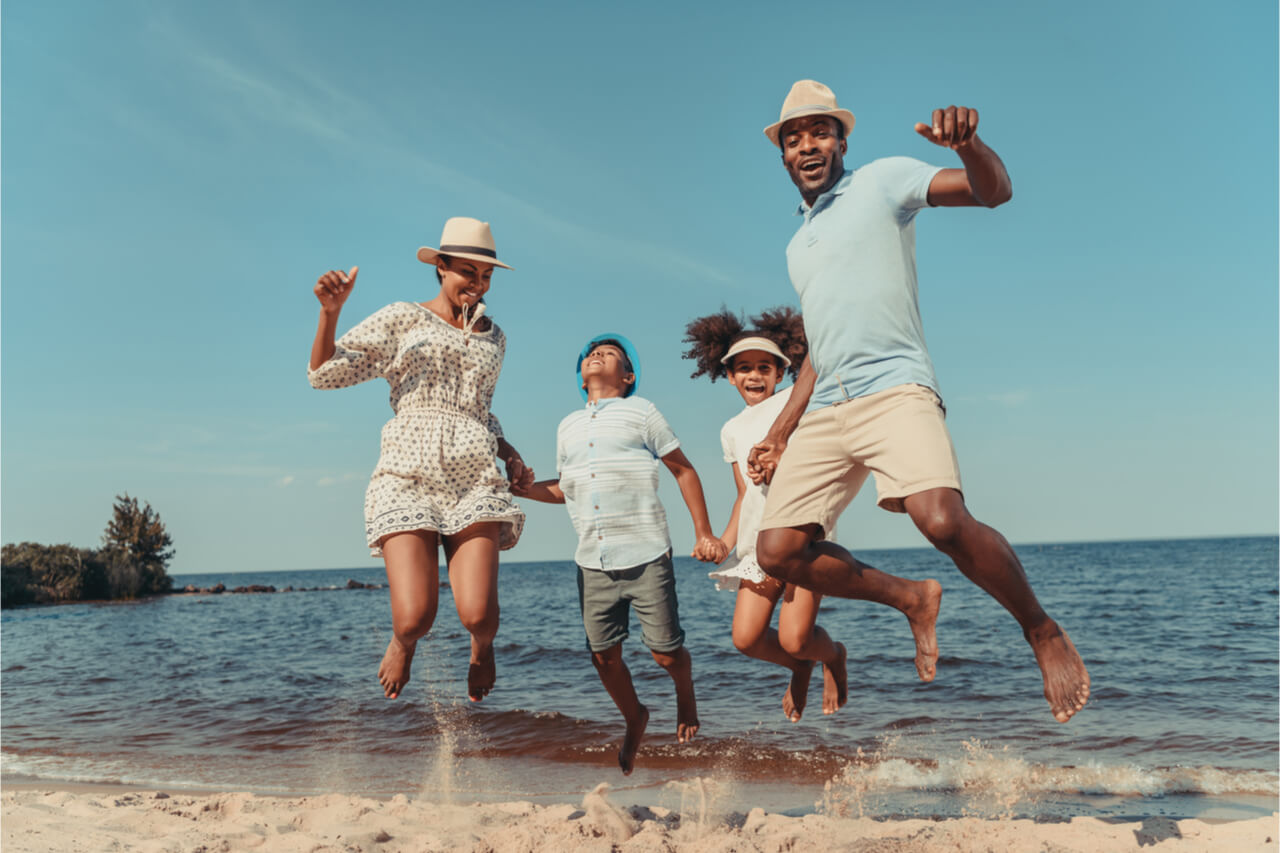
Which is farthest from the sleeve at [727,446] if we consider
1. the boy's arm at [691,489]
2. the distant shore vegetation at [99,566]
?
the distant shore vegetation at [99,566]

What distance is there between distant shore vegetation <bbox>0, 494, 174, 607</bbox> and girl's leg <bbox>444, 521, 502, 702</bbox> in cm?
5050

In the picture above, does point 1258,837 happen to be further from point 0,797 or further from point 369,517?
point 0,797

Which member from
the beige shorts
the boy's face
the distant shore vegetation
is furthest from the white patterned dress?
the distant shore vegetation

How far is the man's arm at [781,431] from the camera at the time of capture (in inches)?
170

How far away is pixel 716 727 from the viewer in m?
10.7

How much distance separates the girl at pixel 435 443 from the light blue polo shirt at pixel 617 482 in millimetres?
408

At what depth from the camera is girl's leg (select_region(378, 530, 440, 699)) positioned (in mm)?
4262

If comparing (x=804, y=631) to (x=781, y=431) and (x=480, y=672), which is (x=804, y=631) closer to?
(x=781, y=431)

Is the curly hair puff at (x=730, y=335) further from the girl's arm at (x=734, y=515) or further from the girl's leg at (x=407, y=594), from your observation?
the girl's leg at (x=407, y=594)

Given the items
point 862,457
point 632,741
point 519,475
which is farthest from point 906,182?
point 632,741

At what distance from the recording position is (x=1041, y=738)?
9664 mm

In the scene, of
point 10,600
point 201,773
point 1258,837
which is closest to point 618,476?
point 1258,837

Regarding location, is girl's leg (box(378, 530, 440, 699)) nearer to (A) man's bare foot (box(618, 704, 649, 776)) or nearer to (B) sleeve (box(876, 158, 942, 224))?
(A) man's bare foot (box(618, 704, 649, 776))

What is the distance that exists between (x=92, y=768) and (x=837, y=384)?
8.93m
